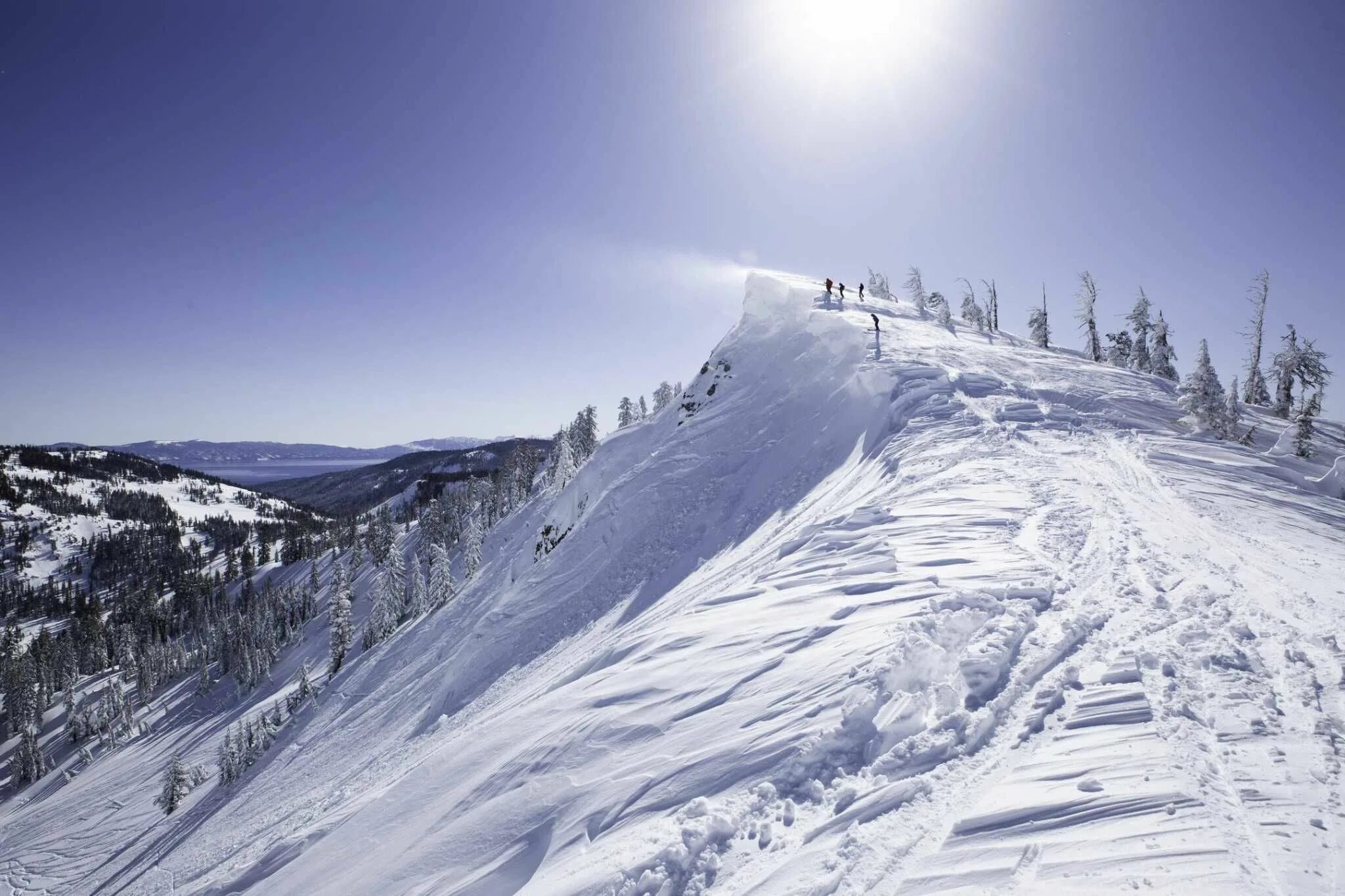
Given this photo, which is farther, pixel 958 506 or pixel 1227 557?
pixel 958 506

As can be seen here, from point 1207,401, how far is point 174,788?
80834 millimetres

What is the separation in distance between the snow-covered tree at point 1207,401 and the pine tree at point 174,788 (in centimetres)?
7928

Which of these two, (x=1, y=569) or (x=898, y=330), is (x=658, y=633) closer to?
(x=898, y=330)

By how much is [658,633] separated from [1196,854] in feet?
29.0

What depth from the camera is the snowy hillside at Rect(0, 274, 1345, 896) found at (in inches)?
177

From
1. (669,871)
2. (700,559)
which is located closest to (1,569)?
(700,559)

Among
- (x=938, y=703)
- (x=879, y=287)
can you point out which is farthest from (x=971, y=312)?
(x=938, y=703)

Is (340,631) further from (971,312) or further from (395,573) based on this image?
(971,312)

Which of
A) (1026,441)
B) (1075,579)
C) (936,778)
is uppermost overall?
(1026,441)

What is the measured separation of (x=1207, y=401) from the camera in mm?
20359

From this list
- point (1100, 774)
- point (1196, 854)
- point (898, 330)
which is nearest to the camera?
point (1196, 854)

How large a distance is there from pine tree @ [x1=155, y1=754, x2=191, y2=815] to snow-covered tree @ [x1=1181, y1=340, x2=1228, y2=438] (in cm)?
7928

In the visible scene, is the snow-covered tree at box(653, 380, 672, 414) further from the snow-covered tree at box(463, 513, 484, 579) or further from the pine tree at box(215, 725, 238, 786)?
the pine tree at box(215, 725, 238, 786)

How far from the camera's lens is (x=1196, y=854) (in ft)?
13.0
